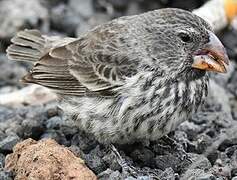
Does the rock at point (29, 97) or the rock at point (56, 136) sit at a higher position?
the rock at point (56, 136)

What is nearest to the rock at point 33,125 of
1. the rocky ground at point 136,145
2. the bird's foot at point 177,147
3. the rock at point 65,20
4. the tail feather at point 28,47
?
the rocky ground at point 136,145

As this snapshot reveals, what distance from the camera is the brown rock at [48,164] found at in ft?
15.4

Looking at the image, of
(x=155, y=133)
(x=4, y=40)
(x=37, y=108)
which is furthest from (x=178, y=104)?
(x=4, y=40)

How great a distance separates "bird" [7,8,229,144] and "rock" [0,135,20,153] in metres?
0.58

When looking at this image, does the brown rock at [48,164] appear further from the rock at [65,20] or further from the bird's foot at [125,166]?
the rock at [65,20]

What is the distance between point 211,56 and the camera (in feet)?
18.1

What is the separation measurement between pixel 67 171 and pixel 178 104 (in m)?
1.16

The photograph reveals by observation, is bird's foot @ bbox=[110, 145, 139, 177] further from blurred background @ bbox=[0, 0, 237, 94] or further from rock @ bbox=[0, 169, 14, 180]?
blurred background @ bbox=[0, 0, 237, 94]

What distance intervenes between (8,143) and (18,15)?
3057 millimetres

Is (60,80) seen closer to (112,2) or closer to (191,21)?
(191,21)

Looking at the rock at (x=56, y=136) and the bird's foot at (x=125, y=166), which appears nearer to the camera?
the bird's foot at (x=125, y=166)

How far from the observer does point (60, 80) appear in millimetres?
6105

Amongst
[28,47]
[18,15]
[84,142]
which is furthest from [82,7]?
[84,142]

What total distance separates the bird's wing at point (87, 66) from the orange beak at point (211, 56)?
1.60 feet
